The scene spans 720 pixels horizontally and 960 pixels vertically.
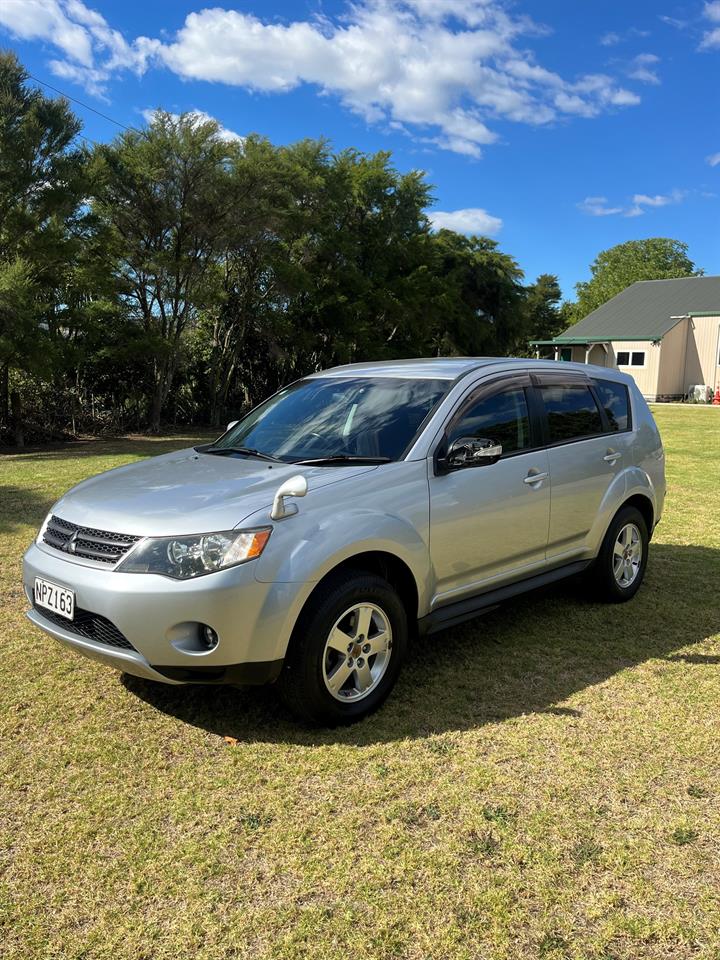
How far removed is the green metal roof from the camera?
117 ft

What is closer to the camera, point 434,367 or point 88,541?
point 88,541

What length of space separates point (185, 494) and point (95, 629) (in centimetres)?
72

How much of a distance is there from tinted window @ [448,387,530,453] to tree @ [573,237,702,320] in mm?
74050

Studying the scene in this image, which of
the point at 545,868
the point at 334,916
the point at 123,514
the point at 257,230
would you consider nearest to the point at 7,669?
the point at 123,514

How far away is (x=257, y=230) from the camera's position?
779 inches

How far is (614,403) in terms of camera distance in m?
5.49

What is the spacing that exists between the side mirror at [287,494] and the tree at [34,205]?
1245cm

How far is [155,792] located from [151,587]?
82 centimetres

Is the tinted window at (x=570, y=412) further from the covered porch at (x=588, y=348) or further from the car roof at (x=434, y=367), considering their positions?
the covered porch at (x=588, y=348)

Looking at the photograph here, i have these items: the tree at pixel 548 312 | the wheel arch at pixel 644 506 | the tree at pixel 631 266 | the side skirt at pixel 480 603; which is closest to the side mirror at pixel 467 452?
the side skirt at pixel 480 603

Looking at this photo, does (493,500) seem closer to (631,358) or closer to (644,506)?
(644,506)

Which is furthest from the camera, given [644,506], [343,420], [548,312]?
[548,312]

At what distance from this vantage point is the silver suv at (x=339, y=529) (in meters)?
3.21

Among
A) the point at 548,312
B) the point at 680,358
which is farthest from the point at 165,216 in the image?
the point at 548,312
